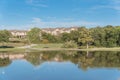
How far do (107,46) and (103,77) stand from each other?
32.2 meters

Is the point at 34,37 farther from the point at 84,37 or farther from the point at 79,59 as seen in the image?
the point at 79,59

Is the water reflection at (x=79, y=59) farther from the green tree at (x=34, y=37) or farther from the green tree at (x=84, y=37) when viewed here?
the green tree at (x=34, y=37)

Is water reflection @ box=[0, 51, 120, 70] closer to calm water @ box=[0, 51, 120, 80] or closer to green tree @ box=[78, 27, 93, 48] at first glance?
calm water @ box=[0, 51, 120, 80]

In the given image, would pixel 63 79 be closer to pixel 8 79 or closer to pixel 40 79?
pixel 40 79

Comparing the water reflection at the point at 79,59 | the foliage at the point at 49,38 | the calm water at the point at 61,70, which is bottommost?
the water reflection at the point at 79,59

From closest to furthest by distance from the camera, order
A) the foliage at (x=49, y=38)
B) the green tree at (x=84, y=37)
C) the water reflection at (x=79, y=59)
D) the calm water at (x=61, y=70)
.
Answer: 1. the calm water at (x=61, y=70)
2. the water reflection at (x=79, y=59)
3. the green tree at (x=84, y=37)
4. the foliage at (x=49, y=38)

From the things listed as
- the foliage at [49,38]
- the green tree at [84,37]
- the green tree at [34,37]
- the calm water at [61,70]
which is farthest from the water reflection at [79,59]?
the foliage at [49,38]

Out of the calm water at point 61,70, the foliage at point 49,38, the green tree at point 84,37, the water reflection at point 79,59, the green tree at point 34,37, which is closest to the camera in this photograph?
the calm water at point 61,70

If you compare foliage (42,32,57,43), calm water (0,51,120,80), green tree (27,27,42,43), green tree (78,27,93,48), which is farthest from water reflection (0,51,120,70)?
foliage (42,32,57,43)

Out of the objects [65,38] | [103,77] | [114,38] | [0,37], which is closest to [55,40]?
[65,38]

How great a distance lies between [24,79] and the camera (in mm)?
14898

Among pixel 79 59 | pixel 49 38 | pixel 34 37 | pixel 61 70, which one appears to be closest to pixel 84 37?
pixel 49 38

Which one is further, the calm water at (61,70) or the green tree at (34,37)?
the green tree at (34,37)

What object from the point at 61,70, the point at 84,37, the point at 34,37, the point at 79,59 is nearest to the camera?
the point at 61,70
